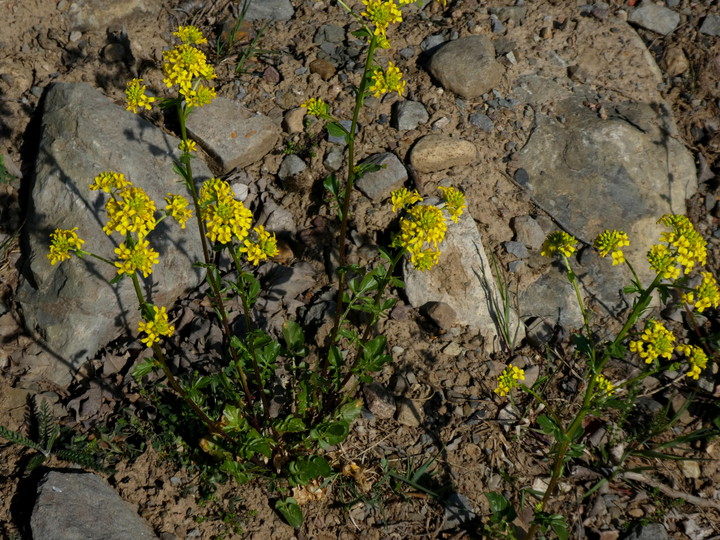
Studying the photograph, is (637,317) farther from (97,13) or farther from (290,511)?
(97,13)

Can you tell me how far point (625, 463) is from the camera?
431 cm

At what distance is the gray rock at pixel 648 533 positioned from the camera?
13.0ft

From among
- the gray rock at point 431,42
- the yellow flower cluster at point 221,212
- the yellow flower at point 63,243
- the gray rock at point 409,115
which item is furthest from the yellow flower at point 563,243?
the gray rock at point 431,42

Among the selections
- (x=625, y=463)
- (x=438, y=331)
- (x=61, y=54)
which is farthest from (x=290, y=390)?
(x=61, y=54)

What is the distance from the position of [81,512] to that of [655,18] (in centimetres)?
654

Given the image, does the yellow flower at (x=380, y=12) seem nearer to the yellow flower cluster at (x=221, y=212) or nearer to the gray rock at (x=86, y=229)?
the yellow flower cluster at (x=221, y=212)

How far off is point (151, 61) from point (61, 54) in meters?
0.86

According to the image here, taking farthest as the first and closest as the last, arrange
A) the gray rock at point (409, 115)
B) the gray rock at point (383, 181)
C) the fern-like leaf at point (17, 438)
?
the gray rock at point (409, 115) < the gray rock at point (383, 181) < the fern-like leaf at point (17, 438)

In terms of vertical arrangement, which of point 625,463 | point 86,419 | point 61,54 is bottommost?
point 625,463

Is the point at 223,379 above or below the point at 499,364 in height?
above

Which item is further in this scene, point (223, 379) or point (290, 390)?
point (290, 390)

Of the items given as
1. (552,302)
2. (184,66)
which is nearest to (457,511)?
(552,302)

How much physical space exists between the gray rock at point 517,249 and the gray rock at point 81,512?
331 cm

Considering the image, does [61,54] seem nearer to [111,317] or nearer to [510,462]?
[111,317]
